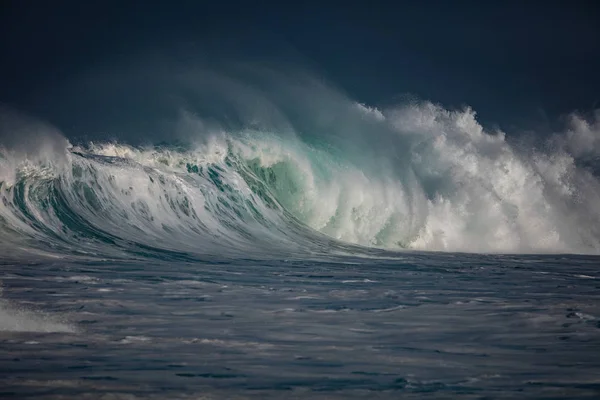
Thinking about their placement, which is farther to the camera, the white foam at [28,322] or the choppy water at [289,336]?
the white foam at [28,322]

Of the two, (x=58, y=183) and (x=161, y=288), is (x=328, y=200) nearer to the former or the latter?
(x=58, y=183)

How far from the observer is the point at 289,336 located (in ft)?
22.9

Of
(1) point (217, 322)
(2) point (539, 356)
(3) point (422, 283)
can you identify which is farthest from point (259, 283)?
(2) point (539, 356)

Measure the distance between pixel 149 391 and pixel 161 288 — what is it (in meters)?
5.36

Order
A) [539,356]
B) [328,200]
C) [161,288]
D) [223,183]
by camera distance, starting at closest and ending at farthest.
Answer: [539,356] < [161,288] < [223,183] < [328,200]

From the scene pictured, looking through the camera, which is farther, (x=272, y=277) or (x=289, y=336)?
(x=272, y=277)

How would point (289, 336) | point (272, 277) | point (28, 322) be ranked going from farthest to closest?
point (272, 277) → point (28, 322) → point (289, 336)

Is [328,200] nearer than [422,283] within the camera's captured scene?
No

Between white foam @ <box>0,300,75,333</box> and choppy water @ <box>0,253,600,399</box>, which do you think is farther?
white foam @ <box>0,300,75,333</box>

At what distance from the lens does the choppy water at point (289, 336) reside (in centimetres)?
518

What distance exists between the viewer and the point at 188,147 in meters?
24.3

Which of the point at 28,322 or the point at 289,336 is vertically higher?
the point at 289,336

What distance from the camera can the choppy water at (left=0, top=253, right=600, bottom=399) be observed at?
518cm

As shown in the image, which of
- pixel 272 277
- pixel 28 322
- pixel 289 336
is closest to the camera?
pixel 289 336
